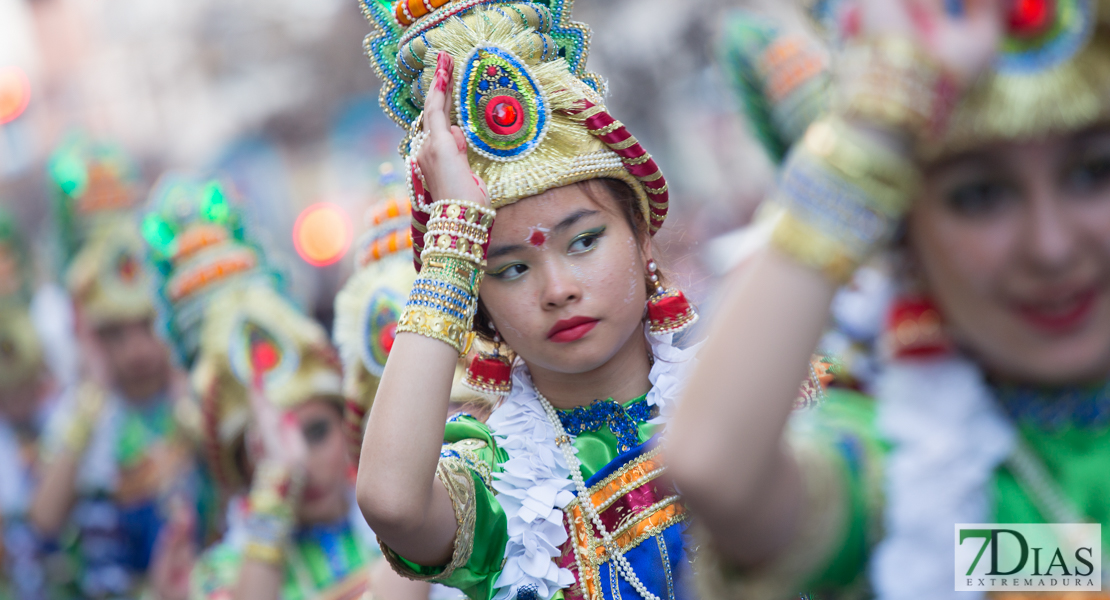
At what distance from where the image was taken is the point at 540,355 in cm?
236

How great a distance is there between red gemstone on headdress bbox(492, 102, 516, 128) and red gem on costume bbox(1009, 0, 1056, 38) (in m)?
1.44

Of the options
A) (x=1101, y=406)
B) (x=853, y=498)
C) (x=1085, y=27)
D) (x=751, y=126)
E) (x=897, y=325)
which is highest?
(x=751, y=126)

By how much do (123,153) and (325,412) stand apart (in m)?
3.45

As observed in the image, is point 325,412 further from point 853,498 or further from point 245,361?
point 853,498

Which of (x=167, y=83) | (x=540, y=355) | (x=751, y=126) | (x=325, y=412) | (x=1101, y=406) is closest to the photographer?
(x=1101, y=406)

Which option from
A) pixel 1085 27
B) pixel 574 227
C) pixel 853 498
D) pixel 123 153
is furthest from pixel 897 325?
pixel 123 153

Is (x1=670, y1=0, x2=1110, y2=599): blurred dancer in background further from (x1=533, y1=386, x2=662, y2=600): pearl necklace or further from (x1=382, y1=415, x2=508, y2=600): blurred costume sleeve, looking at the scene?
(x1=382, y1=415, x2=508, y2=600): blurred costume sleeve

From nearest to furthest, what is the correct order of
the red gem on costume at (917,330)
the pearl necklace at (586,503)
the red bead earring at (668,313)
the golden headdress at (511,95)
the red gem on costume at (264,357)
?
the red gem on costume at (917,330), the pearl necklace at (586,503), the golden headdress at (511,95), the red bead earring at (668,313), the red gem on costume at (264,357)

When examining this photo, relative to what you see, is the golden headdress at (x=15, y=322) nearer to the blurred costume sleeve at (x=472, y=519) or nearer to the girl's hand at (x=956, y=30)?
the blurred costume sleeve at (x=472, y=519)

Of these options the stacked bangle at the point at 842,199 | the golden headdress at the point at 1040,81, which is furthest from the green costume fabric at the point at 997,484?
the golden headdress at the point at 1040,81

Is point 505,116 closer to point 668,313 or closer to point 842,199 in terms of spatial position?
point 668,313

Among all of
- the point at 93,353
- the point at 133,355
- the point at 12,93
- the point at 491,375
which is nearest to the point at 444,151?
the point at 491,375

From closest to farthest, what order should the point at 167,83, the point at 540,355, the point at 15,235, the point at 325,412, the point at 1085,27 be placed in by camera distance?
the point at 1085,27 < the point at 540,355 < the point at 325,412 < the point at 15,235 < the point at 167,83

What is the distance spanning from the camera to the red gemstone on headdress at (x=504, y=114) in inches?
96.1
